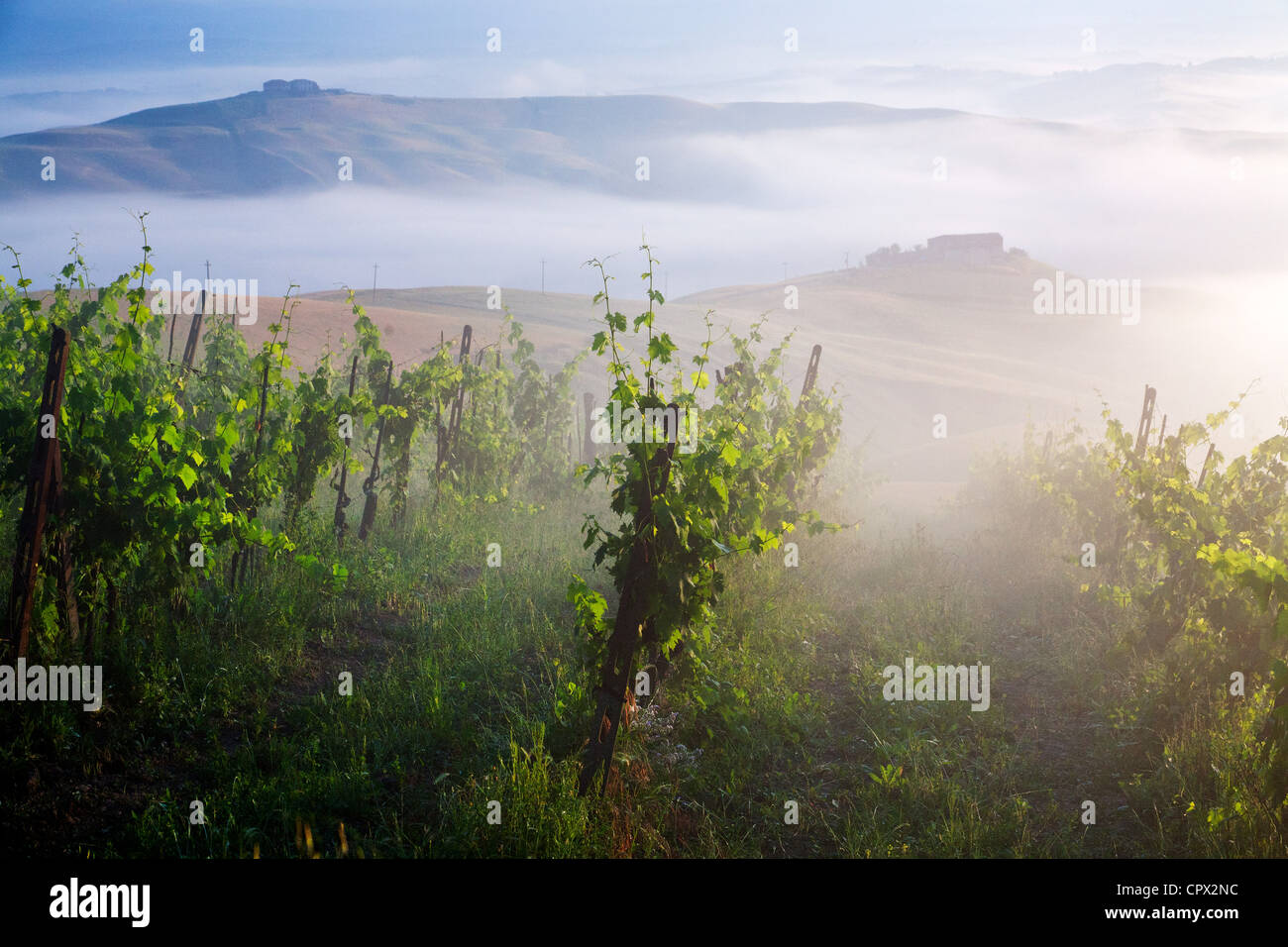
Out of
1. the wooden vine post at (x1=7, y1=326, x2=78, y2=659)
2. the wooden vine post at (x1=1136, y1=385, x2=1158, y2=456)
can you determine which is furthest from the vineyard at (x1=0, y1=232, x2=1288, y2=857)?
the wooden vine post at (x1=1136, y1=385, x2=1158, y2=456)

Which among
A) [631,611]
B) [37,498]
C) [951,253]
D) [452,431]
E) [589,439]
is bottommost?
[631,611]

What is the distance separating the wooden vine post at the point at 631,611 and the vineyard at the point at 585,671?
22 mm

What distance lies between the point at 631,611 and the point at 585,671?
1328mm

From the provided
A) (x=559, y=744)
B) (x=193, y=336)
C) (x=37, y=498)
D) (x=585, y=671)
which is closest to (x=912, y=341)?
(x=193, y=336)

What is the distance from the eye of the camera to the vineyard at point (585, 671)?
4707 mm

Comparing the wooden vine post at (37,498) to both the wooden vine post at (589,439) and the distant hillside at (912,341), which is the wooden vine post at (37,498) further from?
the distant hillside at (912,341)

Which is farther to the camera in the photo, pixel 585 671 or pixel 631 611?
pixel 585 671

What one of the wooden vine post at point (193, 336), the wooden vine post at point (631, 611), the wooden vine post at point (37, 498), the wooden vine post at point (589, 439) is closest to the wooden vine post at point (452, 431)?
the wooden vine post at point (193, 336)

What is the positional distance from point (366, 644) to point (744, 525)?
3.39 meters

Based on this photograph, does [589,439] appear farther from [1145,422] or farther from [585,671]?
[585,671]

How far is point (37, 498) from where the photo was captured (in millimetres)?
5328

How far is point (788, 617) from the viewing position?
8562 mm

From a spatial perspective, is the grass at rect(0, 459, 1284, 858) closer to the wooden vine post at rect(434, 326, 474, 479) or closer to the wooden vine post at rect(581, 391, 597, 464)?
the wooden vine post at rect(434, 326, 474, 479)

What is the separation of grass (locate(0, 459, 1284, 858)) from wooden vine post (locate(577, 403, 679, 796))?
1.17 ft
